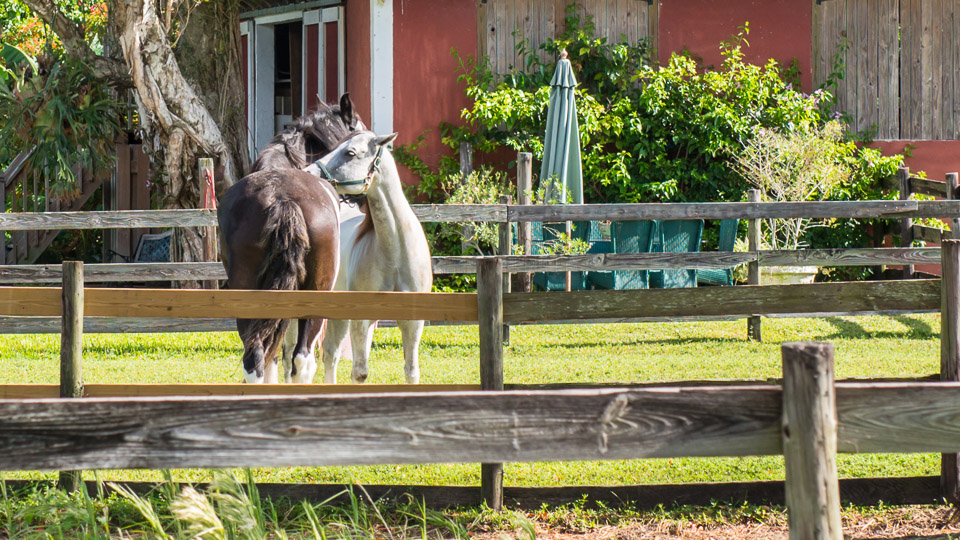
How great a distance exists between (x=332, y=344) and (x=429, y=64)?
785 centimetres

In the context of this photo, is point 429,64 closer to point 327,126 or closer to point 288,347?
point 327,126

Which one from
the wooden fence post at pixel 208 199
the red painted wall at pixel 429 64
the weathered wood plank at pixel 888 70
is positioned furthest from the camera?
the weathered wood plank at pixel 888 70

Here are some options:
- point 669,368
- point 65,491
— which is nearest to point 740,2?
point 669,368

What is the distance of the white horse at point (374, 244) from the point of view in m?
5.91

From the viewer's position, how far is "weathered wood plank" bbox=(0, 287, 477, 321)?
14.8ft

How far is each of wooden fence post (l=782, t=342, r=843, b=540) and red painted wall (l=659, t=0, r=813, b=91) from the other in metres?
12.3

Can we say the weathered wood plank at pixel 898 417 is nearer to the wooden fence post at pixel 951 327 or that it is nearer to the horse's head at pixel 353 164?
the wooden fence post at pixel 951 327

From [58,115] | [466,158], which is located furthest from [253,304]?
[58,115]

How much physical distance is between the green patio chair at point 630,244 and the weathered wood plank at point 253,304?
19.9 ft

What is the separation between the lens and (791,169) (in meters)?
12.9

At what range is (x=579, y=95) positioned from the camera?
13.3 metres

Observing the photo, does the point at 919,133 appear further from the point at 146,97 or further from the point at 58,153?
the point at 58,153

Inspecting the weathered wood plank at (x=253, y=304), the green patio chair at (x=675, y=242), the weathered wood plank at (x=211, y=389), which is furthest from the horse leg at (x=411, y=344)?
the green patio chair at (x=675, y=242)

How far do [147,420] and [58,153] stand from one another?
12.5 metres
